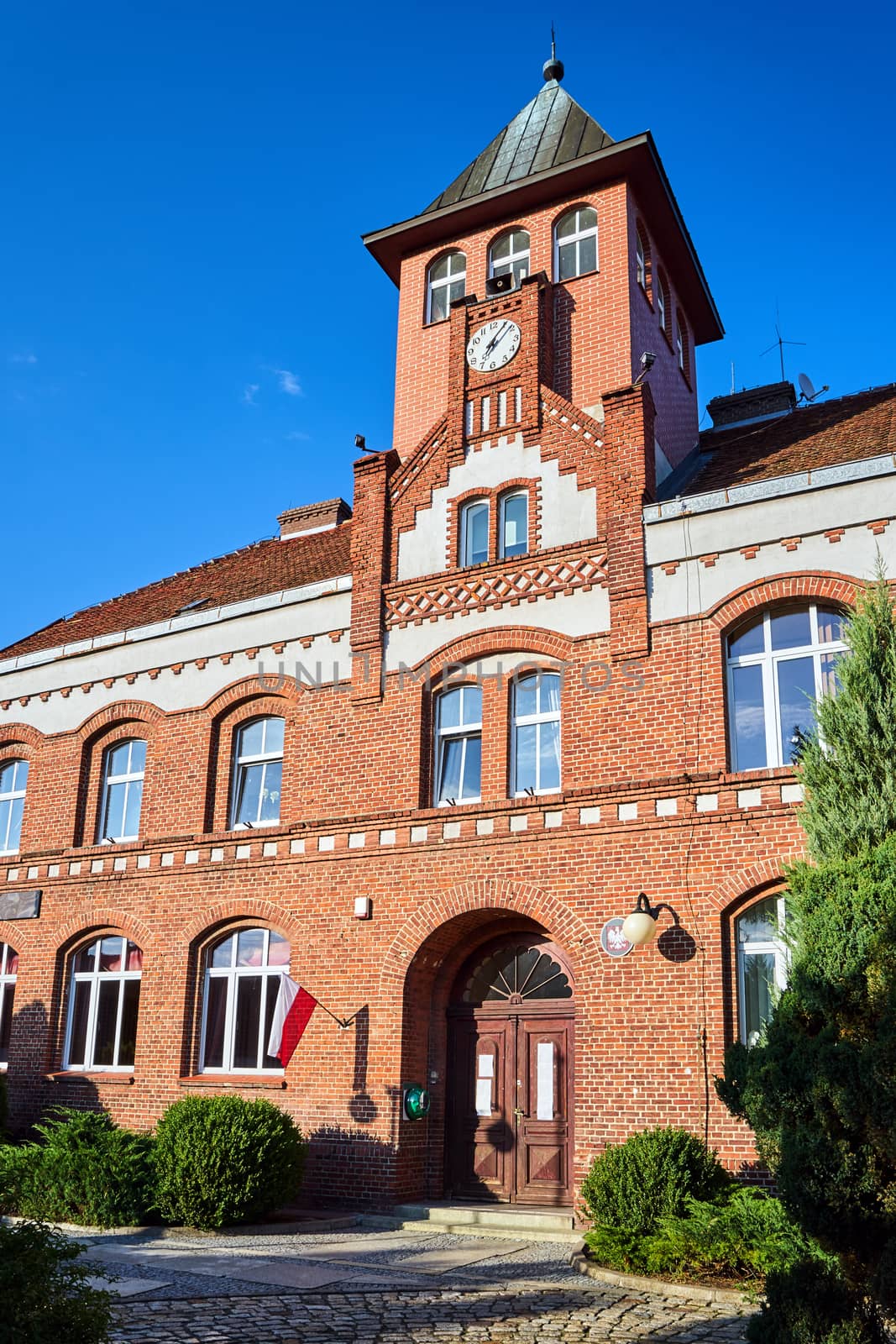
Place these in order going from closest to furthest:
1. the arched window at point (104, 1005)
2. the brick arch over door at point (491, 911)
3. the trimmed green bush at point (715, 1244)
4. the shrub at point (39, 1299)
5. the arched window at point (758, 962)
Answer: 1. the shrub at point (39, 1299)
2. the trimmed green bush at point (715, 1244)
3. the arched window at point (758, 962)
4. the brick arch over door at point (491, 911)
5. the arched window at point (104, 1005)

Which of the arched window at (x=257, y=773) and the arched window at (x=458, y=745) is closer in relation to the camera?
the arched window at (x=458, y=745)

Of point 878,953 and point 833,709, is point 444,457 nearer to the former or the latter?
point 833,709

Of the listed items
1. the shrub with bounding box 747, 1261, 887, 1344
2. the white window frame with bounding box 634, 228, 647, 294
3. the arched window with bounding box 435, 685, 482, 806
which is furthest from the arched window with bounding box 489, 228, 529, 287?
the shrub with bounding box 747, 1261, 887, 1344

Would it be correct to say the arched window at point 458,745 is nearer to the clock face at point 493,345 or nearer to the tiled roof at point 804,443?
the tiled roof at point 804,443

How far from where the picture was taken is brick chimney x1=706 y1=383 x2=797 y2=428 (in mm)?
20219

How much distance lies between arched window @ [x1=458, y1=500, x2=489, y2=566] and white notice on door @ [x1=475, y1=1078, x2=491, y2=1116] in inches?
266

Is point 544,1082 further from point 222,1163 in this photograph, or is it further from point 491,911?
point 222,1163

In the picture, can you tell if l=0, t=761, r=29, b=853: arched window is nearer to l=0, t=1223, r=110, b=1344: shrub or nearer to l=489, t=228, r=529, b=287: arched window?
l=489, t=228, r=529, b=287: arched window

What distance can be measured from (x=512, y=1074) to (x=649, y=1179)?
11.8 feet

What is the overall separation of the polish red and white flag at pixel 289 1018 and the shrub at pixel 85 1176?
1858 millimetres

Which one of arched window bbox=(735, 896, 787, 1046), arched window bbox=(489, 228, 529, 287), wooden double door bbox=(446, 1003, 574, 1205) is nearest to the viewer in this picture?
arched window bbox=(735, 896, 787, 1046)

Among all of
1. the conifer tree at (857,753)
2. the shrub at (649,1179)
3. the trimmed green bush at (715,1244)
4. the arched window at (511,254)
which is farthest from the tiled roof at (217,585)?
the trimmed green bush at (715,1244)

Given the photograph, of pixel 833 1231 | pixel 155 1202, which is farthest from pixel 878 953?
pixel 155 1202

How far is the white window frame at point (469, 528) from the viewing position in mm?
16469
